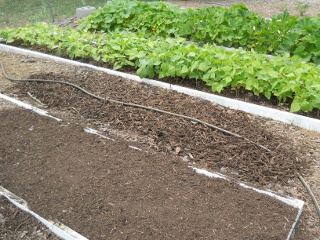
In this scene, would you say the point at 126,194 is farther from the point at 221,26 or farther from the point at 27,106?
the point at 221,26

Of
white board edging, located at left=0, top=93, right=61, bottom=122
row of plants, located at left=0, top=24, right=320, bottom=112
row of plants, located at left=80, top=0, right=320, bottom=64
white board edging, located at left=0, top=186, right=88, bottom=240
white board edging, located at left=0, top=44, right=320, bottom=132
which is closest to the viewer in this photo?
white board edging, located at left=0, top=186, right=88, bottom=240

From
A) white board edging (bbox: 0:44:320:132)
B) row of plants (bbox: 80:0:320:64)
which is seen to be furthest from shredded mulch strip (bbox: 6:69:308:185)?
row of plants (bbox: 80:0:320:64)

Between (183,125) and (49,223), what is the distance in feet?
6.46

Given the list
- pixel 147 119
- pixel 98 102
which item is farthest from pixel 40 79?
pixel 147 119

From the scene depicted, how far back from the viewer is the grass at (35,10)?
31.8 ft

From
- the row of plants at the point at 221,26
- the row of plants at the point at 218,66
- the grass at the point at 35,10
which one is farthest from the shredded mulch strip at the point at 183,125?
the grass at the point at 35,10

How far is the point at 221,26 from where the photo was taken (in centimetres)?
665

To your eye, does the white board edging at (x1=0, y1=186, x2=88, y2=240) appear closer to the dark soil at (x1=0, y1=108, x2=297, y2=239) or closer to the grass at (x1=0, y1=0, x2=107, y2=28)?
the dark soil at (x1=0, y1=108, x2=297, y2=239)

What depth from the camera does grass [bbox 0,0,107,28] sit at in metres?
9.70

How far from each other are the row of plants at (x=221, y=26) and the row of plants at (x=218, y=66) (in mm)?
975

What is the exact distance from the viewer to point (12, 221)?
3082mm

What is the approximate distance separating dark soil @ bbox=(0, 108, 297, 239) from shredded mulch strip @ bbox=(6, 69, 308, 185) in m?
0.32

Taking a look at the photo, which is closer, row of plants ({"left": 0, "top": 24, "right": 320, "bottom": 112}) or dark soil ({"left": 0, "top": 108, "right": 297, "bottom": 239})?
dark soil ({"left": 0, "top": 108, "right": 297, "bottom": 239})

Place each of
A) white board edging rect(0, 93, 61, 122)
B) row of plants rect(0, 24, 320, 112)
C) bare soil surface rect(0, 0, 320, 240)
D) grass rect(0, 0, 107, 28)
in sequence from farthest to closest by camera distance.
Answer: grass rect(0, 0, 107, 28) → white board edging rect(0, 93, 61, 122) → row of plants rect(0, 24, 320, 112) → bare soil surface rect(0, 0, 320, 240)
